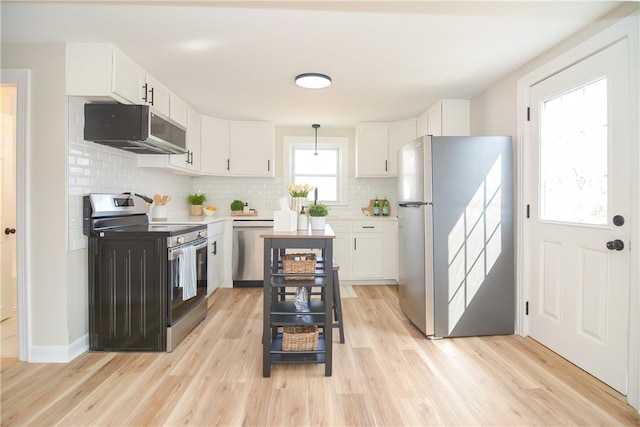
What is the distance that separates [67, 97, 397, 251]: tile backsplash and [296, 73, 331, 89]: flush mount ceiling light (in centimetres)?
171

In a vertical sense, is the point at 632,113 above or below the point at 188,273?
above

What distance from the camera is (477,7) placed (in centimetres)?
196

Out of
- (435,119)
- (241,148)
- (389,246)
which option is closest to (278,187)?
(241,148)

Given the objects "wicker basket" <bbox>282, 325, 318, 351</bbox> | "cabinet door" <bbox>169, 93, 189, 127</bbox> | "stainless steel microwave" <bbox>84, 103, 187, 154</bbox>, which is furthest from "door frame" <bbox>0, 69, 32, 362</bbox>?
"wicker basket" <bbox>282, 325, 318, 351</bbox>

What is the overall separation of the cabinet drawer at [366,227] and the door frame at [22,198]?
334 centimetres

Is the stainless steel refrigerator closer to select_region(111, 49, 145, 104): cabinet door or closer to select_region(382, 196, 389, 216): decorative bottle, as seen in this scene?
select_region(382, 196, 389, 216): decorative bottle

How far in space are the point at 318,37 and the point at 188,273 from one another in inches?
81.1

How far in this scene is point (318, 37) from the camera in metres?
2.33

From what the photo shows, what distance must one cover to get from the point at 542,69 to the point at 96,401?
12.3 feet

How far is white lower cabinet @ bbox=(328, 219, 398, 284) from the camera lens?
459 centimetres

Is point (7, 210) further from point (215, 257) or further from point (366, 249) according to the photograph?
point (366, 249)

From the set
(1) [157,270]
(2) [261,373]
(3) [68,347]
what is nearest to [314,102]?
(1) [157,270]

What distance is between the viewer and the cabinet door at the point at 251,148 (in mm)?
4664

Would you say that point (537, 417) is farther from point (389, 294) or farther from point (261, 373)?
point (389, 294)
